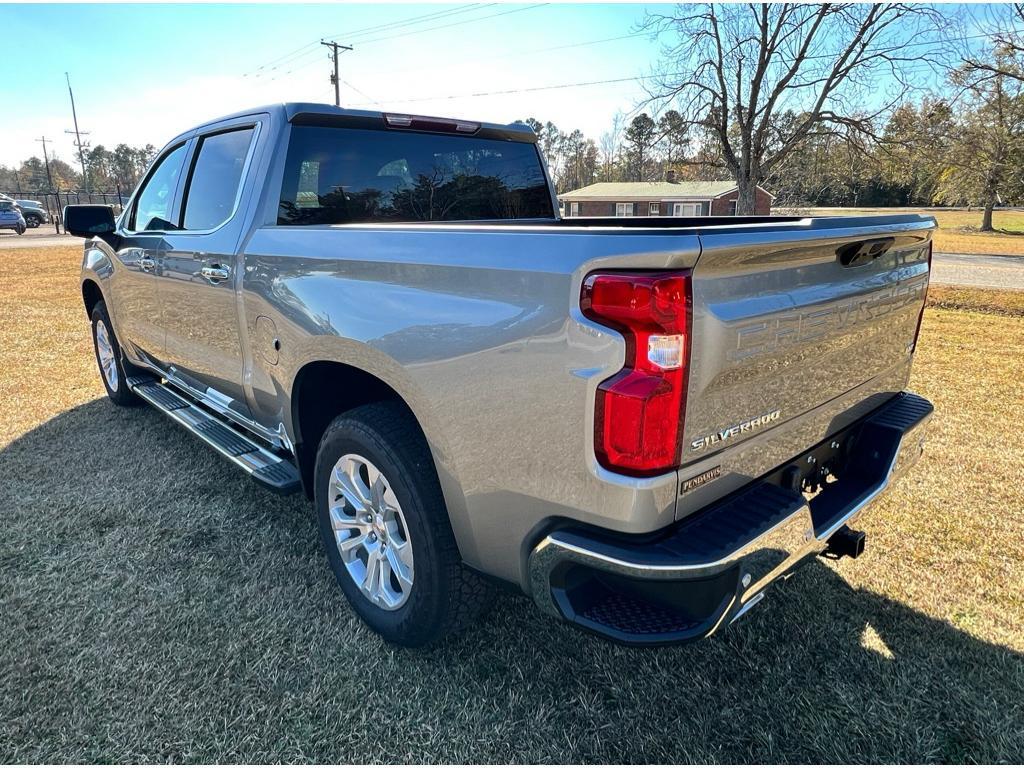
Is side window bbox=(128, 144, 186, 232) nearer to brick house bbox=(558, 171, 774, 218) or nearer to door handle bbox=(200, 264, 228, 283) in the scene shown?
door handle bbox=(200, 264, 228, 283)

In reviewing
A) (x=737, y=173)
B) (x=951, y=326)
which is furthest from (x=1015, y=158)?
(x=951, y=326)

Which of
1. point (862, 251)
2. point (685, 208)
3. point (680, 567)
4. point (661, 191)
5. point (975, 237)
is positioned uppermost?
point (661, 191)

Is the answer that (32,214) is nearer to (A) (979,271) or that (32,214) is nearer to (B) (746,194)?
(B) (746,194)

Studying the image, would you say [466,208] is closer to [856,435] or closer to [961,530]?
[856,435]

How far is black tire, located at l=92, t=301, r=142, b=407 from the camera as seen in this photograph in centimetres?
502

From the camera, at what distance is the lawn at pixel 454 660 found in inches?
82.6

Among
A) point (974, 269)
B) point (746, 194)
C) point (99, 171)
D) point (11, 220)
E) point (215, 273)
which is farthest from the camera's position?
point (99, 171)

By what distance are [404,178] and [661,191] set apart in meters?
52.4

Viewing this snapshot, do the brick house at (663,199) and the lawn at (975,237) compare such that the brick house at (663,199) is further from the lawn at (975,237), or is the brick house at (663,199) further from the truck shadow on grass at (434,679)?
the truck shadow on grass at (434,679)

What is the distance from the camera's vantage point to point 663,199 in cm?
5188

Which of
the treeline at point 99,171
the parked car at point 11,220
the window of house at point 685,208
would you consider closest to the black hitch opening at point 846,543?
the parked car at point 11,220

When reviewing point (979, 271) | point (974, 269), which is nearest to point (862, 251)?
point (979, 271)

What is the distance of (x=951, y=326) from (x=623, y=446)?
8.91 metres

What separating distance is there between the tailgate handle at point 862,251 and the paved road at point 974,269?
13663mm
